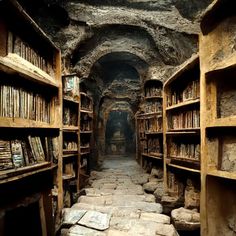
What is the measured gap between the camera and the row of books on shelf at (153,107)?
7.38 metres

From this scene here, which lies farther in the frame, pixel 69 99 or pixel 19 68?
pixel 69 99

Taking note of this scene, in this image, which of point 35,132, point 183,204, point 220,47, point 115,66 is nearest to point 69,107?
point 35,132

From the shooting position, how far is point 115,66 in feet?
30.6

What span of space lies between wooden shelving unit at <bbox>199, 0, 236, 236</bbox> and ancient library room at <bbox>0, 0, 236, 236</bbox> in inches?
0.5

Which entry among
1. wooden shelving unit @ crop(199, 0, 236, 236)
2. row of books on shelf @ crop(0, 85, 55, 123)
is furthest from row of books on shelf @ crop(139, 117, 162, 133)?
row of books on shelf @ crop(0, 85, 55, 123)

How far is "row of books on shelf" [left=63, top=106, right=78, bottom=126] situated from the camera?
16.0 feet

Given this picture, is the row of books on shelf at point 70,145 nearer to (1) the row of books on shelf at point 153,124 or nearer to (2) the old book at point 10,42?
(1) the row of books on shelf at point 153,124

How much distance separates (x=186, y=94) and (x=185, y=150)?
1.04m

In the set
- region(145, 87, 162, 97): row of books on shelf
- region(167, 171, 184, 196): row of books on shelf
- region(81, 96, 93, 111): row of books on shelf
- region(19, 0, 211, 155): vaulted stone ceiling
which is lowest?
region(167, 171, 184, 196): row of books on shelf

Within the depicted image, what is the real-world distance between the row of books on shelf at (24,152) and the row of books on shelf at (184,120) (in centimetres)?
236

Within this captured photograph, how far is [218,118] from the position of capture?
260cm

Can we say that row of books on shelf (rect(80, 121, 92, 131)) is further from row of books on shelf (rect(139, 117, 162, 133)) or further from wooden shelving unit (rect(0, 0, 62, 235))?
wooden shelving unit (rect(0, 0, 62, 235))

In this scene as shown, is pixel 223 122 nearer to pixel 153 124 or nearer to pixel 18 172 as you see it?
pixel 18 172

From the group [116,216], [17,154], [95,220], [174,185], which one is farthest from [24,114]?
[174,185]
